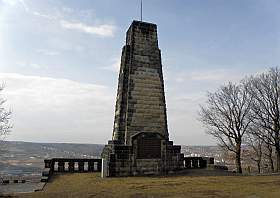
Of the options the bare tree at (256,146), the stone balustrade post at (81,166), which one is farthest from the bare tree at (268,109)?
the stone balustrade post at (81,166)

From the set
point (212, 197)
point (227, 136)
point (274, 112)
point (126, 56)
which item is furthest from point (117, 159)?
point (274, 112)

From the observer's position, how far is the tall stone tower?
55.3 feet

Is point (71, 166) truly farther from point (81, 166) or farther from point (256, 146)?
point (256, 146)

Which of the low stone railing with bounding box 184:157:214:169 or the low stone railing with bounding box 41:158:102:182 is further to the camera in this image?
the low stone railing with bounding box 184:157:214:169

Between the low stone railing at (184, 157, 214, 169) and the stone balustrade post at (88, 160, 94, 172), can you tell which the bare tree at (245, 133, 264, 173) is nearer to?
the low stone railing at (184, 157, 214, 169)

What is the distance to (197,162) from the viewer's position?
22.3 m

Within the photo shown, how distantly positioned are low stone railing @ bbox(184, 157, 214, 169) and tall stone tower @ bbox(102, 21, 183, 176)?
3381 millimetres

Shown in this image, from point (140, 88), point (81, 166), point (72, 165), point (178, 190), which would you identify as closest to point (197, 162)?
point (140, 88)

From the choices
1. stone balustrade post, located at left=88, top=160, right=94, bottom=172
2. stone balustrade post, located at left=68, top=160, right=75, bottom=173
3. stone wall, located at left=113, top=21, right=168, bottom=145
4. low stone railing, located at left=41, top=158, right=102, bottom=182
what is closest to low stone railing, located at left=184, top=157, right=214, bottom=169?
stone wall, located at left=113, top=21, right=168, bottom=145

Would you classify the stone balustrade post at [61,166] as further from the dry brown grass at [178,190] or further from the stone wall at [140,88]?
the dry brown grass at [178,190]

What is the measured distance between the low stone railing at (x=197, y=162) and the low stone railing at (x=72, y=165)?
6689 mm

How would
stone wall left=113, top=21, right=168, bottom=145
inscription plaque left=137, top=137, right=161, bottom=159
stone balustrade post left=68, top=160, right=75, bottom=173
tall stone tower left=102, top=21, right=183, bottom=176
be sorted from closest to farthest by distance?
tall stone tower left=102, top=21, right=183, bottom=176 < inscription plaque left=137, top=137, right=161, bottom=159 < stone wall left=113, top=21, right=168, bottom=145 < stone balustrade post left=68, top=160, right=75, bottom=173

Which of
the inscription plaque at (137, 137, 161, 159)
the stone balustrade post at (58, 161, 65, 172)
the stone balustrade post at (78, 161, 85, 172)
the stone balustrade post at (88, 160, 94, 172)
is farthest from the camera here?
the stone balustrade post at (88, 160, 94, 172)

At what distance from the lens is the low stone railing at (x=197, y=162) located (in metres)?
21.7
